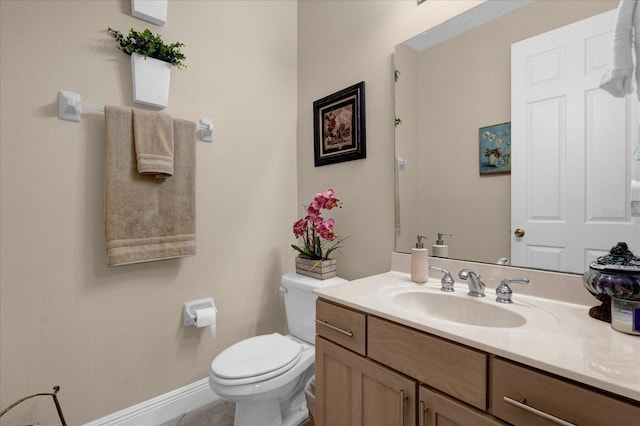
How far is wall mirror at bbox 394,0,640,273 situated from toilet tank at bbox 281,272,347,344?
53 centimetres

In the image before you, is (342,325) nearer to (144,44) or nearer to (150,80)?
(150,80)

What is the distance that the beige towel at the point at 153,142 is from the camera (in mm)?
1459

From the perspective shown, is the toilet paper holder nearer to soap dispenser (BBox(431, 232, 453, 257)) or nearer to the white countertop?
the white countertop

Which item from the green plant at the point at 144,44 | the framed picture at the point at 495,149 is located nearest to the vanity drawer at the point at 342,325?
the framed picture at the point at 495,149

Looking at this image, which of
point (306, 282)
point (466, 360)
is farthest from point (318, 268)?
point (466, 360)

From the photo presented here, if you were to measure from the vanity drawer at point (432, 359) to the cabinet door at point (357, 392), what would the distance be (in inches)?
1.7

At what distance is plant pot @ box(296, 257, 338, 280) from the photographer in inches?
68.7

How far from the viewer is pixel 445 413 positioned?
31.4 inches

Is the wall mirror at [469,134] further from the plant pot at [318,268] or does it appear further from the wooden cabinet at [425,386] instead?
the wooden cabinet at [425,386]

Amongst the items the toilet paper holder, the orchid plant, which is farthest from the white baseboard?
the orchid plant

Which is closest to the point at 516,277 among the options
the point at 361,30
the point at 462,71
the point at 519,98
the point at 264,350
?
the point at 519,98

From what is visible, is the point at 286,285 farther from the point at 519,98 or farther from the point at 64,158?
the point at 519,98

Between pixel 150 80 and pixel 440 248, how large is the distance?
164cm

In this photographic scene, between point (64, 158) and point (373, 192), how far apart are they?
149 centimetres
